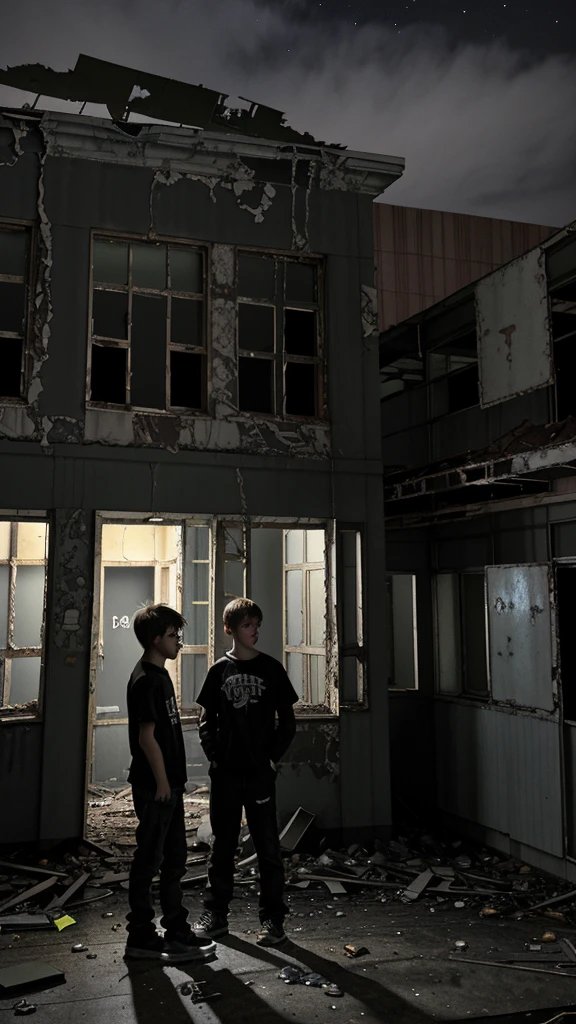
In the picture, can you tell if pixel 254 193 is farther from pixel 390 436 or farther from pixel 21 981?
pixel 21 981

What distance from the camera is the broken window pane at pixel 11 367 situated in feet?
24.6

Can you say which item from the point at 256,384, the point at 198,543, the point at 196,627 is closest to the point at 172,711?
the point at 256,384

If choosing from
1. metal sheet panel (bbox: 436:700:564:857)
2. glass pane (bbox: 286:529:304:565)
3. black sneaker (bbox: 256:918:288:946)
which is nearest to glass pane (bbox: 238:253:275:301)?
glass pane (bbox: 286:529:304:565)

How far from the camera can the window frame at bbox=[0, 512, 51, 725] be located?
7.12 m

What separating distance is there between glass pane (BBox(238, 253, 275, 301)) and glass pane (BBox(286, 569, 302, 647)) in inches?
131

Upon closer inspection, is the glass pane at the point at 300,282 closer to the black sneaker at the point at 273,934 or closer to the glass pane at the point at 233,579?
the glass pane at the point at 233,579

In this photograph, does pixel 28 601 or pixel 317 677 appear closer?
pixel 317 677

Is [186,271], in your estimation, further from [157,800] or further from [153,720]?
[157,800]

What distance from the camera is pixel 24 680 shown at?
870cm

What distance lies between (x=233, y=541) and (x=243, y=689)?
9.63 ft

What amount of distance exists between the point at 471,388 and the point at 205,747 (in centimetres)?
633

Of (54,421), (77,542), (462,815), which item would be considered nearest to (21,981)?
(77,542)

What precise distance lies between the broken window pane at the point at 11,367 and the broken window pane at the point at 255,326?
226cm

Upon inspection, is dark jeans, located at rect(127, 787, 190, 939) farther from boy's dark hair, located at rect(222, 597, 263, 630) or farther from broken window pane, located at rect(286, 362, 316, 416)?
broken window pane, located at rect(286, 362, 316, 416)
